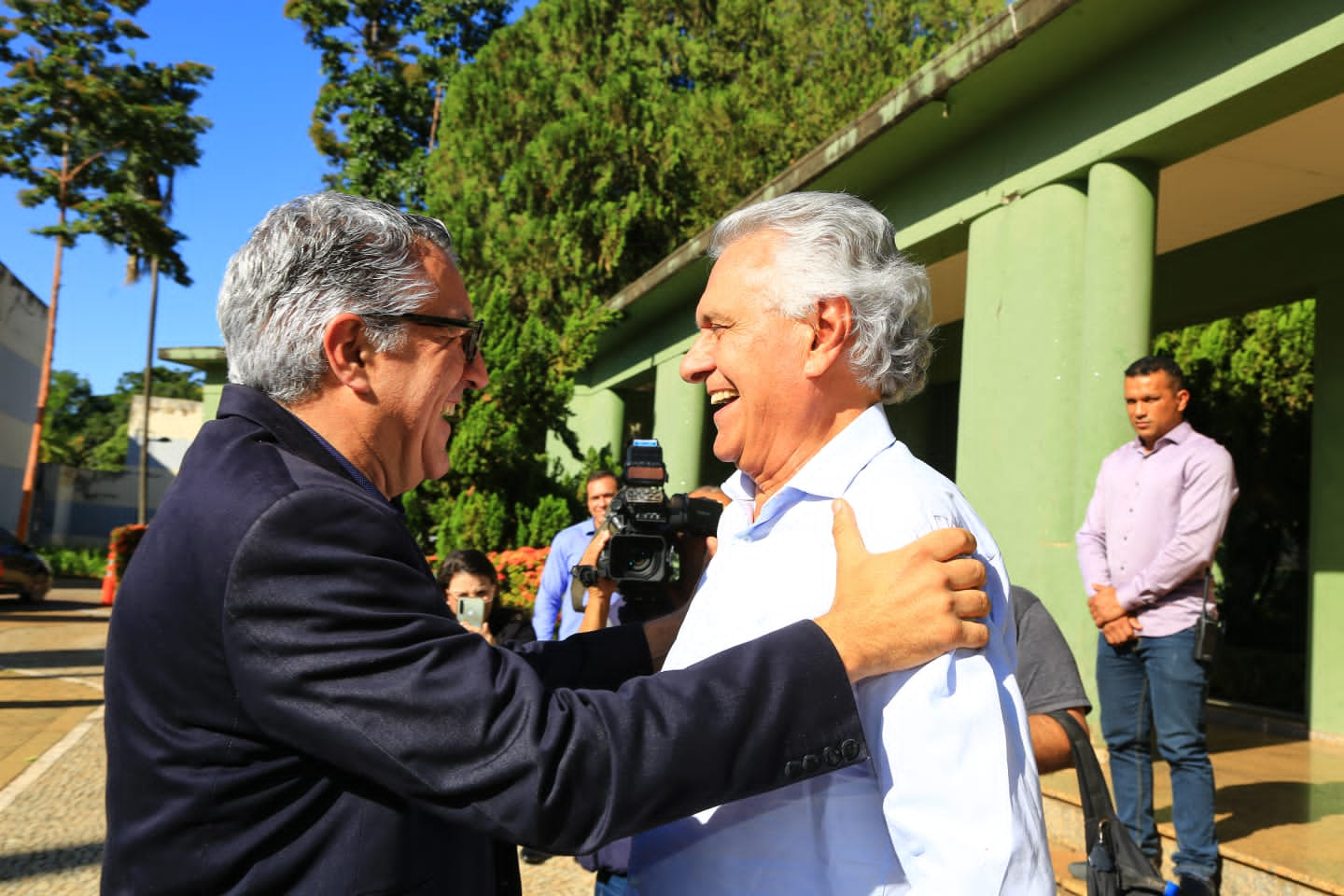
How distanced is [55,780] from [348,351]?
668 centimetres

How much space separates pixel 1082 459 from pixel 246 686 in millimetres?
5321

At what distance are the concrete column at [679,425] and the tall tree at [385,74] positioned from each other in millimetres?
14055

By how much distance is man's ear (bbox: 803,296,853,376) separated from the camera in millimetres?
1743

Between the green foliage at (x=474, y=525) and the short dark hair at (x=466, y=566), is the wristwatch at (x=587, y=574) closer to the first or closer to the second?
the short dark hair at (x=466, y=566)

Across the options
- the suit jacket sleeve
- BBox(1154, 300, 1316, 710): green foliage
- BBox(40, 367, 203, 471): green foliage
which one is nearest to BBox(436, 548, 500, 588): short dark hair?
the suit jacket sleeve

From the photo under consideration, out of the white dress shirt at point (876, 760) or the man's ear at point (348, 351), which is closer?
the white dress shirt at point (876, 760)

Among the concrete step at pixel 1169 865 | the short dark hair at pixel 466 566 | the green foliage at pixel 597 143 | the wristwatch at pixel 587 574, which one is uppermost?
the green foliage at pixel 597 143

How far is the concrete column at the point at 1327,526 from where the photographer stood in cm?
750

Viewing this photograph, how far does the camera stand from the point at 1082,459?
5801 millimetres

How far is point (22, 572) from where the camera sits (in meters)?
21.0

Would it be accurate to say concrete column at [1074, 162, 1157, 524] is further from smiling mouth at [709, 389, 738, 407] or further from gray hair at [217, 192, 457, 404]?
gray hair at [217, 192, 457, 404]

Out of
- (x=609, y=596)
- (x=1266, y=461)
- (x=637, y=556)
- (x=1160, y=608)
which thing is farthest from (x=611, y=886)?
(x=1266, y=461)

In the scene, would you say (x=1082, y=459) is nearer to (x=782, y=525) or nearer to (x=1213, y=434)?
(x=782, y=525)

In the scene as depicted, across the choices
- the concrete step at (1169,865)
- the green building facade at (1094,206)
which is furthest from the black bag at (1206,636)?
the green building facade at (1094,206)
